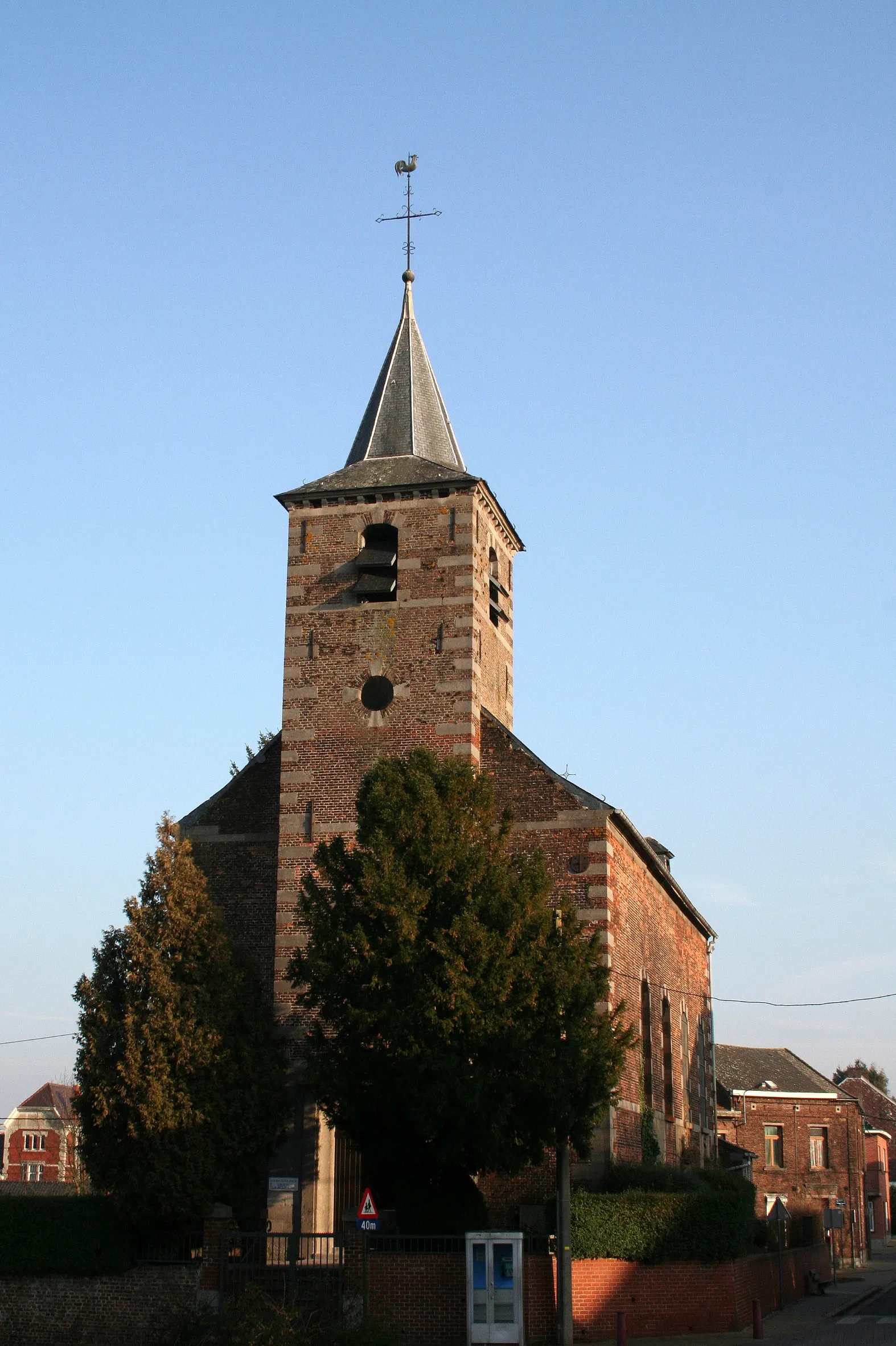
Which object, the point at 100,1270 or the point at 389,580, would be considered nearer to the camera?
the point at 100,1270

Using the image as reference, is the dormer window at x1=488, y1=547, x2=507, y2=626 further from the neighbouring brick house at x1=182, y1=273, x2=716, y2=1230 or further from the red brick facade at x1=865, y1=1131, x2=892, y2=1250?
the red brick facade at x1=865, y1=1131, x2=892, y2=1250

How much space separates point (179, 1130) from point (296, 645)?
10.1 m

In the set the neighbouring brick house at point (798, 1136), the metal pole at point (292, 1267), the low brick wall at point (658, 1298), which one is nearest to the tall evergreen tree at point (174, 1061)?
the metal pole at point (292, 1267)

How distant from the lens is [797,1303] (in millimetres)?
27969

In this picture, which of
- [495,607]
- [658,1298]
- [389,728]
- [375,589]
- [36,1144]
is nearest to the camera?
[658,1298]

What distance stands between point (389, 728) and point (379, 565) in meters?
3.45

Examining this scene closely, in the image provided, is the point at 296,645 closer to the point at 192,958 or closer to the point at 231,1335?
the point at 192,958

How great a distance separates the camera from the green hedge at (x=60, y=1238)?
2088 centimetres

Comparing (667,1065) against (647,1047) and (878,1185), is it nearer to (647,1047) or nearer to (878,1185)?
(647,1047)

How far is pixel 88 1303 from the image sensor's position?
20781 millimetres

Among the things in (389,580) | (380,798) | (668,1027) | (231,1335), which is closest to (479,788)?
(380,798)

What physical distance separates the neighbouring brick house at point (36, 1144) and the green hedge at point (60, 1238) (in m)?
56.9

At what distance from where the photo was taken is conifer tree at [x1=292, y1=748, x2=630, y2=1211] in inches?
785

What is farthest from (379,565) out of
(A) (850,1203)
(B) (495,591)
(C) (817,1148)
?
(C) (817,1148)
